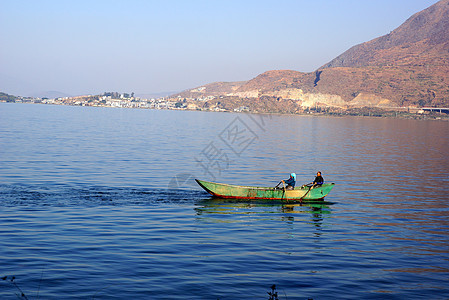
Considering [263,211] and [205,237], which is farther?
[263,211]

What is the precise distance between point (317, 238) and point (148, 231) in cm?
949

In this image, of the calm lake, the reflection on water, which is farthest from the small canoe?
the calm lake

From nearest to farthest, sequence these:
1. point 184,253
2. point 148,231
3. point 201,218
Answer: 1. point 184,253
2. point 148,231
3. point 201,218

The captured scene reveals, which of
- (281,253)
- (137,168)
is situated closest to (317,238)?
(281,253)

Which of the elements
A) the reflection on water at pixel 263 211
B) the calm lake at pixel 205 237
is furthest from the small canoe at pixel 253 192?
the calm lake at pixel 205 237

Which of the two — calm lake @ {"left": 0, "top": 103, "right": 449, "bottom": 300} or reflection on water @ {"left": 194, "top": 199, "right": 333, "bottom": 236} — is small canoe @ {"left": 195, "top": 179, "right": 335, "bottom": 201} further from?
calm lake @ {"left": 0, "top": 103, "right": 449, "bottom": 300}

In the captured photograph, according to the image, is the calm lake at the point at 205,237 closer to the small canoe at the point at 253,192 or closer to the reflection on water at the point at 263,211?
the reflection on water at the point at 263,211

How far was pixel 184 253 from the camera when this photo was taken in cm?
2330

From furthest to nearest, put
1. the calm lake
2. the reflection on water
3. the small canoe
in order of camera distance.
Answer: the small canoe → the reflection on water → the calm lake

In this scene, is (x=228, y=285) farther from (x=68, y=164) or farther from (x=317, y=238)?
(x=68, y=164)

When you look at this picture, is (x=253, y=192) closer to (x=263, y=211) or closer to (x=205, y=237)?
(x=263, y=211)

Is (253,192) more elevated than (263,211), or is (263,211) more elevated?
(253,192)

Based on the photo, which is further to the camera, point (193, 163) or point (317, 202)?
point (193, 163)

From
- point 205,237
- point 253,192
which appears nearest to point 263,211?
point 253,192
